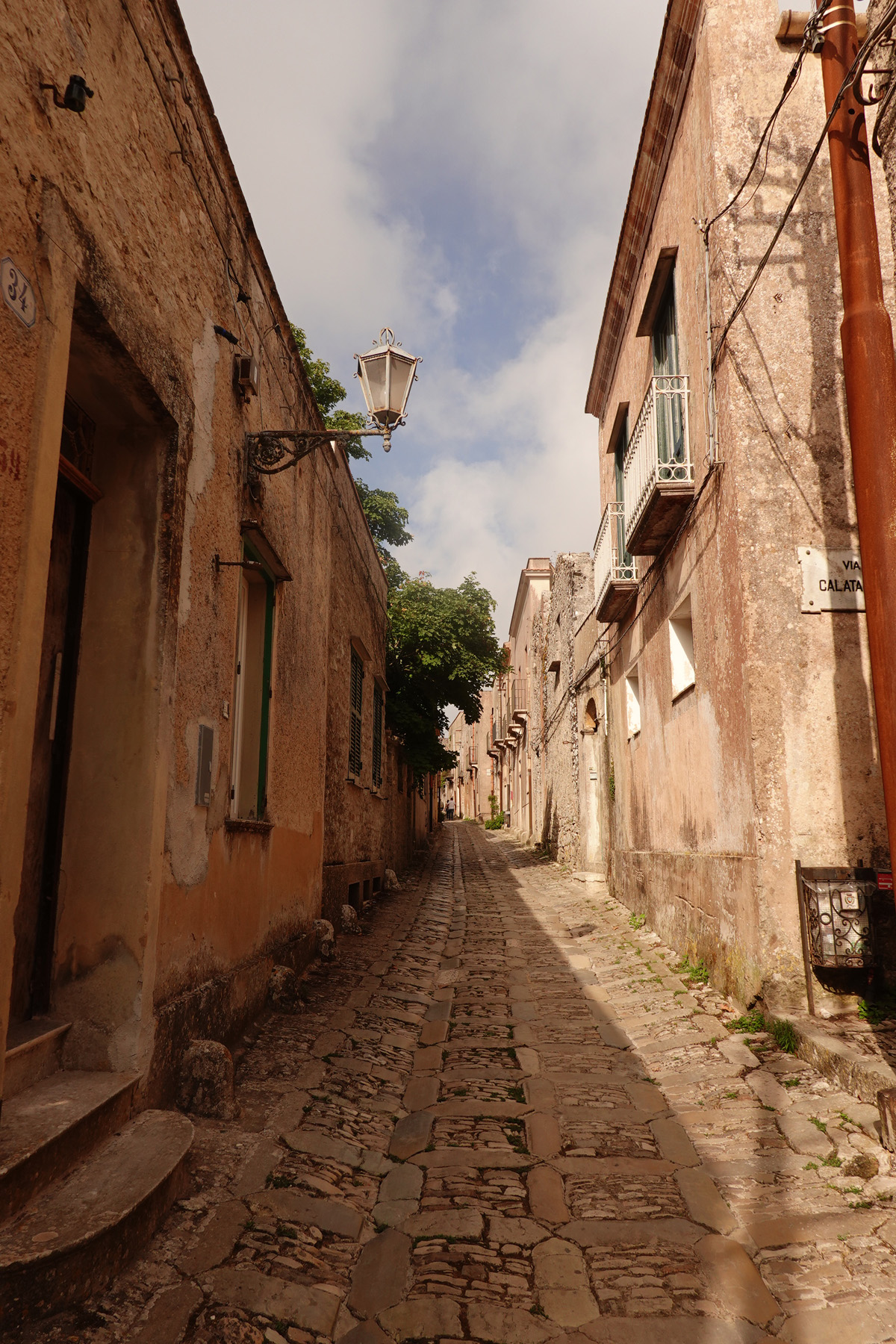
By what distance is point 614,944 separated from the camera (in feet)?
26.7

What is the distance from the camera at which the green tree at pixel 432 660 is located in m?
17.2

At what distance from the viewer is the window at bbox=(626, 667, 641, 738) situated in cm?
985

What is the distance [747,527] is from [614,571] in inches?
159

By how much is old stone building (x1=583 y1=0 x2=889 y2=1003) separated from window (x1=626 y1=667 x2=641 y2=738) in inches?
65.5

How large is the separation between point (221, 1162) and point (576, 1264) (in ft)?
4.36

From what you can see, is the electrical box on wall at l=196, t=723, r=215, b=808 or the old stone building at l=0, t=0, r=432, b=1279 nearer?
the old stone building at l=0, t=0, r=432, b=1279

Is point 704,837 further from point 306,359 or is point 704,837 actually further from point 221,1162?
point 306,359

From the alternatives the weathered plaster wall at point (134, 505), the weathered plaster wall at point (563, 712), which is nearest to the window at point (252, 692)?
the weathered plaster wall at point (134, 505)

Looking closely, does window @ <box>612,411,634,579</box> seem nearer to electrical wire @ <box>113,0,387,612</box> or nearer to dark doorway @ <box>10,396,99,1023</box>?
electrical wire @ <box>113,0,387,612</box>

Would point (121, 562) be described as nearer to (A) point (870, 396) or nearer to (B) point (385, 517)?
(A) point (870, 396)

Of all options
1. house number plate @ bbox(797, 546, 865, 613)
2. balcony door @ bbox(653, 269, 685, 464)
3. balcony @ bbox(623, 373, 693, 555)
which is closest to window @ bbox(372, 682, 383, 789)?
balcony @ bbox(623, 373, 693, 555)

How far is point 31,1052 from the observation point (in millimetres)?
2908

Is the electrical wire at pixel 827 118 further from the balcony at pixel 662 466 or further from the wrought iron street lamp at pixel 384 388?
the wrought iron street lamp at pixel 384 388

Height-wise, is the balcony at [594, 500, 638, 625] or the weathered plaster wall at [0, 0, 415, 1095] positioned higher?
the balcony at [594, 500, 638, 625]
